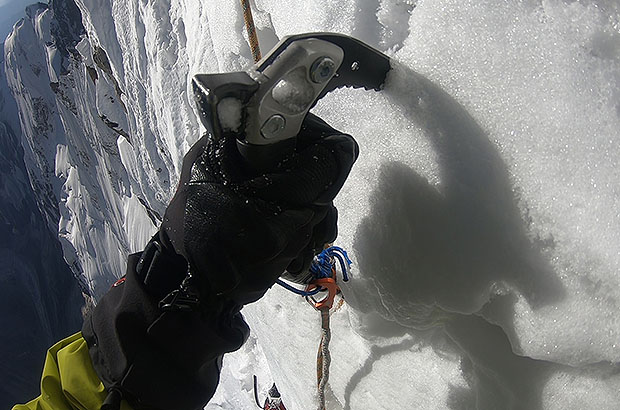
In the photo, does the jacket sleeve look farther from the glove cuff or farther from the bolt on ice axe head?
the bolt on ice axe head

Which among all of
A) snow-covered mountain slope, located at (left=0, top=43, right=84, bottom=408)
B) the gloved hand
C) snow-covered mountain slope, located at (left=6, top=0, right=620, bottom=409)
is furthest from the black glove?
snow-covered mountain slope, located at (left=0, top=43, right=84, bottom=408)

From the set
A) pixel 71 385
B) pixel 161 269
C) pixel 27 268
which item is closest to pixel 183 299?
pixel 161 269

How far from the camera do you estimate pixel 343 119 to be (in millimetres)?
696

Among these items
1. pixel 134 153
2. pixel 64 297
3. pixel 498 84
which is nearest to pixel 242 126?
pixel 498 84

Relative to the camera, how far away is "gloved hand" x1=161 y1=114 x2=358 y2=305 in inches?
20.4

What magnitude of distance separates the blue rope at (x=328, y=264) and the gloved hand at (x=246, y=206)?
0.17 meters

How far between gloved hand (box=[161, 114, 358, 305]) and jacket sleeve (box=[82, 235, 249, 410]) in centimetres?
5

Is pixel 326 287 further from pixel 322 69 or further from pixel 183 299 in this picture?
pixel 322 69

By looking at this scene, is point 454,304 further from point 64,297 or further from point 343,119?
point 64,297

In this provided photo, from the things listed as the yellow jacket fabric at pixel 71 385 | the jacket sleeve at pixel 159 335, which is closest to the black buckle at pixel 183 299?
the jacket sleeve at pixel 159 335

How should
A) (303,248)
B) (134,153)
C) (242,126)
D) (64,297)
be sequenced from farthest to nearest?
(64,297), (134,153), (303,248), (242,126)

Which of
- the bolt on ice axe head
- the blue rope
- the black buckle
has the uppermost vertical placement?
the bolt on ice axe head

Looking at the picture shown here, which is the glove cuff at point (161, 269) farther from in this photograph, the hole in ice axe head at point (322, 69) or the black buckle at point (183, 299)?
the hole in ice axe head at point (322, 69)

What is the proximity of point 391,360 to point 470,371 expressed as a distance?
128 mm
